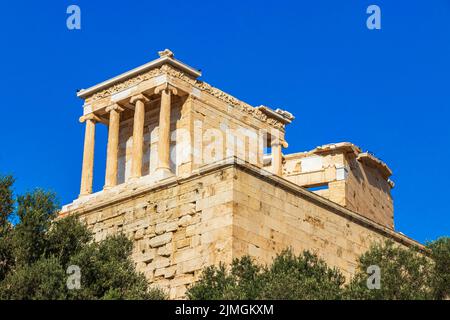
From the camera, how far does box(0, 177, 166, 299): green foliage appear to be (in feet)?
74.4

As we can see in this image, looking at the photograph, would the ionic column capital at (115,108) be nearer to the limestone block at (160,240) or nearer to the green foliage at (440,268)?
the limestone block at (160,240)

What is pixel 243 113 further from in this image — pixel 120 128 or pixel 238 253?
pixel 238 253

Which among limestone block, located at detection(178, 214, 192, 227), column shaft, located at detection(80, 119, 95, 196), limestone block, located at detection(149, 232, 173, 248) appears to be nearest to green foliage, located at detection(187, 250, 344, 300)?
limestone block, located at detection(178, 214, 192, 227)

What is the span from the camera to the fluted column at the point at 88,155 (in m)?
37.1

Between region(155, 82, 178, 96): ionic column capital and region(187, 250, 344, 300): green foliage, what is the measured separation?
12.5 metres

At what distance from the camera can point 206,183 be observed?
2584cm

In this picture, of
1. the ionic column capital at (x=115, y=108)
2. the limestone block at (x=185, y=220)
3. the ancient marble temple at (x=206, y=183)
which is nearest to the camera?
the ancient marble temple at (x=206, y=183)

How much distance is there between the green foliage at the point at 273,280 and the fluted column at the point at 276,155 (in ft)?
50.6

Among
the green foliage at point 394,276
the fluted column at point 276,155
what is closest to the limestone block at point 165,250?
the green foliage at point 394,276

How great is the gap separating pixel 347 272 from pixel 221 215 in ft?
13.7

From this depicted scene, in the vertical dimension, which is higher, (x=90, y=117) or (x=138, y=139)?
(x=90, y=117)

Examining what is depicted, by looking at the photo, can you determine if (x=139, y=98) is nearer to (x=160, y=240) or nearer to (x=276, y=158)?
(x=276, y=158)

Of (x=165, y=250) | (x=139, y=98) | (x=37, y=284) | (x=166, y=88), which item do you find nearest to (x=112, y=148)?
(x=139, y=98)

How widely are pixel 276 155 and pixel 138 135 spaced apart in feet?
21.7
